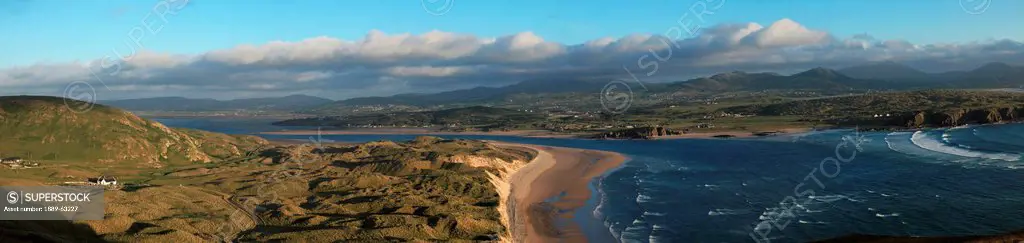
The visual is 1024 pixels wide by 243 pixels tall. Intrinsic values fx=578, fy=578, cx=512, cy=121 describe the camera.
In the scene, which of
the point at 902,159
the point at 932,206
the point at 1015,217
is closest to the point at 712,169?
the point at 902,159

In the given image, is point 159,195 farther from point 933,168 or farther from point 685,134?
point 685,134

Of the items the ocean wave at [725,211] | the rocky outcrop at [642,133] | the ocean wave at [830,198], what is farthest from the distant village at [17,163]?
the rocky outcrop at [642,133]

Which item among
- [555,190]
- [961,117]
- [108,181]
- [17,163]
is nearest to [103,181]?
[108,181]

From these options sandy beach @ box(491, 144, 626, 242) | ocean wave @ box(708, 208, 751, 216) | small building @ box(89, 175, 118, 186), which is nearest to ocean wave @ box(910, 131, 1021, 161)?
ocean wave @ box(708, 208, 751, 216)

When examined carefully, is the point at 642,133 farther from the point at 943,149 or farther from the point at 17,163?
the point at 17,163

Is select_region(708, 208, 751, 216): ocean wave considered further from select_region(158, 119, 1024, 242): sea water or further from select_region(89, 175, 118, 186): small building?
select_region(89, 175, 118, 186): small building

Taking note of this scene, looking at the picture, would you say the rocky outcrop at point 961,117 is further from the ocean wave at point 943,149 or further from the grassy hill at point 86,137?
the grassy hill at point 86,137

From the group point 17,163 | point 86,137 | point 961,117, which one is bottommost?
point 17,163
